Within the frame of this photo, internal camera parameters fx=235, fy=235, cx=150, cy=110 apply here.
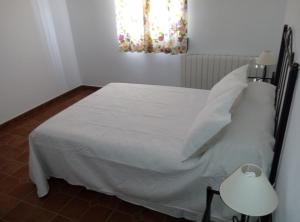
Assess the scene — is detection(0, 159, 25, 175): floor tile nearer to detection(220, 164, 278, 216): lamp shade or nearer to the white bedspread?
the white bedspread

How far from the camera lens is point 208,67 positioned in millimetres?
3328

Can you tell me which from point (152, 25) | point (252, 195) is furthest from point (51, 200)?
point (152, 25)

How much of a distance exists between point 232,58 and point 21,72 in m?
3.03

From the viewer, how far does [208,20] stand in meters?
3.23

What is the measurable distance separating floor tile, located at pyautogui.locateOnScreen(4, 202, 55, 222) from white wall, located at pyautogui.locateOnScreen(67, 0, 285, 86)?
2.61 meters

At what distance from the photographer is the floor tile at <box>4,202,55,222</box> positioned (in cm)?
187

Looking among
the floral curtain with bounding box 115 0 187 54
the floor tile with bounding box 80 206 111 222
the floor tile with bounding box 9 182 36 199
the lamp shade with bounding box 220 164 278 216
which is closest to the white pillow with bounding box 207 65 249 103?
the lamp shade with bounding box 220 164 278 216

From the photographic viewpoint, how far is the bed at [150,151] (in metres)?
1.49

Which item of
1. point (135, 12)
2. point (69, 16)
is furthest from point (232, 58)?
point (69, 16)

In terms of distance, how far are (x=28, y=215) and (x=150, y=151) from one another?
3.83ft

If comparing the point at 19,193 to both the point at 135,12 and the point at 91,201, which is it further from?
the point at 135,12

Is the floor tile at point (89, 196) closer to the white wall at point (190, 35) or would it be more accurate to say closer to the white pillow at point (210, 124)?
the white pillow at point (210, 124)

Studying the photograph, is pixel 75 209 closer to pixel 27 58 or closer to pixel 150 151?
pixel 150 151

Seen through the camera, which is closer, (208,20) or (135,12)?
(208,20)
